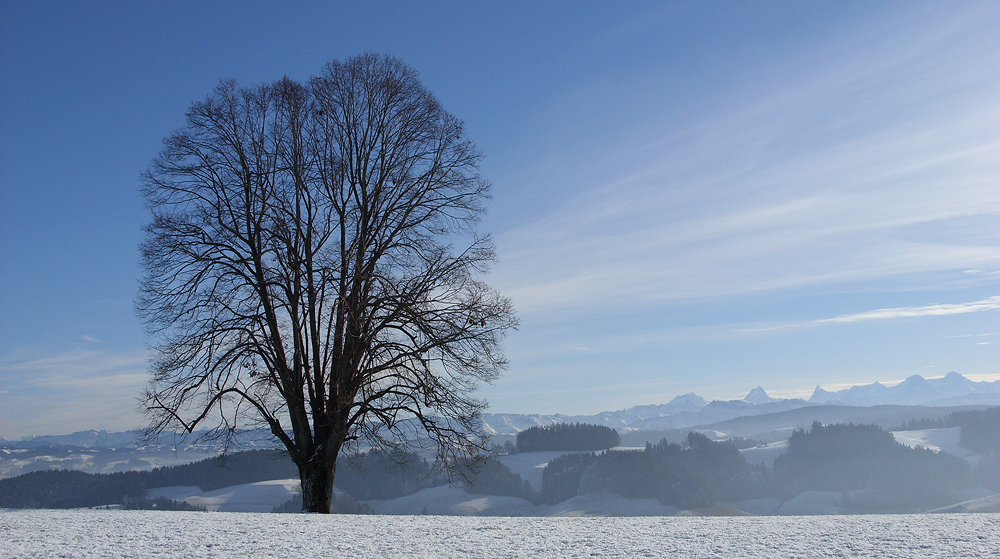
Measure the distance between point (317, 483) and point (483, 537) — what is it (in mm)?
7242

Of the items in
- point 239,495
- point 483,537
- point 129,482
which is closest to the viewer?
point 483,537

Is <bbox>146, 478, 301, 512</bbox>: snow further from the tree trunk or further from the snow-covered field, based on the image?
the snow-covered field

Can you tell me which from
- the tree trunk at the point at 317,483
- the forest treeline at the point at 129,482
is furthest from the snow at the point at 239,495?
the tree trunk at the point at 317,483

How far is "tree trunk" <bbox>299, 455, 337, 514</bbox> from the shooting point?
14289 mm

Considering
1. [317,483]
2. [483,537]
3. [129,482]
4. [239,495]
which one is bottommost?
[239,495]

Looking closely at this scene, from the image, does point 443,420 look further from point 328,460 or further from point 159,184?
point 159,184

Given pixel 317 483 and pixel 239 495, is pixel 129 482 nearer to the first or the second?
pixel 239 495

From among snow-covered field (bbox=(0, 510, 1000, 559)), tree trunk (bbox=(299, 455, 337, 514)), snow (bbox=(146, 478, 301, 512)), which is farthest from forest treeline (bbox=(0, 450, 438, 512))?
snow-covered field (bbox=(0, 510, 1000, 559))

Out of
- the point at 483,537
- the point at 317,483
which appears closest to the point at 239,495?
the point at 317,483

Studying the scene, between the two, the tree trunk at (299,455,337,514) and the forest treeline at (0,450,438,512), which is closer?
the tree trunk at (299,455,337,514)

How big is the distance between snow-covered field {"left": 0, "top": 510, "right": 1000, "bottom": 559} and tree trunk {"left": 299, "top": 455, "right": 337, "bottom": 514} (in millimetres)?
3473

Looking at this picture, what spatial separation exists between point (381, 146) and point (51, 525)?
11196mm

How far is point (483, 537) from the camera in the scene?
868cm

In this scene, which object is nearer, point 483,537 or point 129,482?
point 483,537
